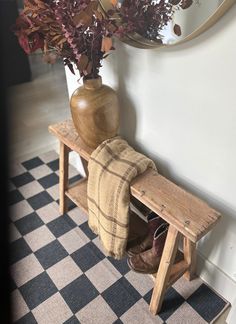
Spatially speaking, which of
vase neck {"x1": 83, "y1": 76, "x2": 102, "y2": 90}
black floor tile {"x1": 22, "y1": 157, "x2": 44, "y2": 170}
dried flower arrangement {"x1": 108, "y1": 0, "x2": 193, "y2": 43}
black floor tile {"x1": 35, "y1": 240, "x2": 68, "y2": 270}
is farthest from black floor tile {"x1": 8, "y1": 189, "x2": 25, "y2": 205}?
dried flower arrangement {"x1": 108, "y1": 0, "x2": 193, "y2": 43}

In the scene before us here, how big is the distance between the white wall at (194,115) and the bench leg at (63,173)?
309 millimetres

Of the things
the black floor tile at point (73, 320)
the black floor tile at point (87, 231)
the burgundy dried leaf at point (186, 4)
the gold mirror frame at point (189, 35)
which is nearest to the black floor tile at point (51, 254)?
the black floor tile at point (87, 231)

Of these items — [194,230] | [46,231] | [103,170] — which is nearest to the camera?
[194,230]

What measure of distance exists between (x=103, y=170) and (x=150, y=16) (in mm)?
531

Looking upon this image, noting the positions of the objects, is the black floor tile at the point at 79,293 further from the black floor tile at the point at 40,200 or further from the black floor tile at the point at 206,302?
the black floor tile at the point at 40,200

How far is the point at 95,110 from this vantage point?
1.04 metres

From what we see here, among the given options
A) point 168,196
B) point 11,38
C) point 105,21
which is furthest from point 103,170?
point 11,38

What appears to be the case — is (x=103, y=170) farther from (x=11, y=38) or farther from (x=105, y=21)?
(x=11, y=38)

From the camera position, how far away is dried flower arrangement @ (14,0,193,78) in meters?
0.82

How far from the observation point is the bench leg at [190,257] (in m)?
1.05

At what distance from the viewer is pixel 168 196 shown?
922 millimetres

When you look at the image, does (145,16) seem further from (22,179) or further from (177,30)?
(22,179)

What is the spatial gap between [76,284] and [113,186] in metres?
0.51

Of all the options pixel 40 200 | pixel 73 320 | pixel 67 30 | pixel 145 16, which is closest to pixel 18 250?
pixel 40 200
